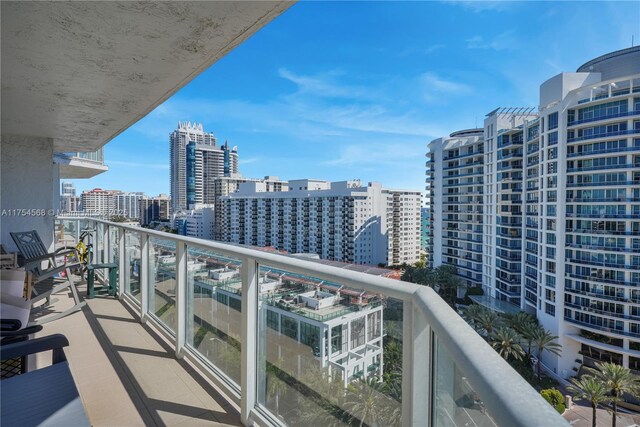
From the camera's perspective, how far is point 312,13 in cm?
1325

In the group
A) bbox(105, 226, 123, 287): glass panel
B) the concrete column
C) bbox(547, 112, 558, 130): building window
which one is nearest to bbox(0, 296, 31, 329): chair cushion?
bbox(105, 226, 123, 287): glass panel

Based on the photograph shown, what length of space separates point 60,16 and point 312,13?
43.6 feet

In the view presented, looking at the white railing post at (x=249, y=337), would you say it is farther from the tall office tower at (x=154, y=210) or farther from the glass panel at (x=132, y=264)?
the tall office tower at (x=154, y=210)

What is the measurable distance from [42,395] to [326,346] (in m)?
1.17

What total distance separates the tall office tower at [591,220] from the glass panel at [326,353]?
102ft

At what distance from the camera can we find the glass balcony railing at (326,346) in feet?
1.93

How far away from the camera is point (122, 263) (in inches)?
160

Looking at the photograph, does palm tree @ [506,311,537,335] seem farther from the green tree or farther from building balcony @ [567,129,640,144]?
building balcony @ [567,129,640,144]

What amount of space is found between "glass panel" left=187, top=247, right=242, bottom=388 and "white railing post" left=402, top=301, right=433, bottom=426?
46.3 inches

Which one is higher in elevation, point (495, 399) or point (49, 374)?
point (495, 399)

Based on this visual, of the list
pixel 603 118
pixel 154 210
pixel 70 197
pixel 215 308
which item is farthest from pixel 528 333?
pixel 154 210

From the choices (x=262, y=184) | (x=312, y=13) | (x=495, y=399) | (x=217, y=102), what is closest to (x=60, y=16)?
(x=495, y=399)

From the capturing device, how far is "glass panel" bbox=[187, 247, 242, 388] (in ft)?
6.62

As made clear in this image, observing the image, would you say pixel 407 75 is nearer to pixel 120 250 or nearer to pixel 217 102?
pixel 217 102
